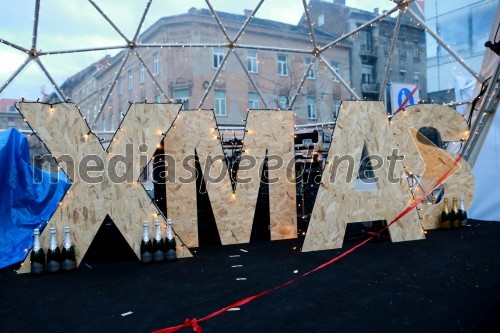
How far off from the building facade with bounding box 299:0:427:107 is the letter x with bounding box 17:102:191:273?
1434cm

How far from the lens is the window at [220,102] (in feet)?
42.3

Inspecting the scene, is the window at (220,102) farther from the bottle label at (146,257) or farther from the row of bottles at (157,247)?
the bottle label at (146,257)

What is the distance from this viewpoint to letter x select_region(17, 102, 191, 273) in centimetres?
516

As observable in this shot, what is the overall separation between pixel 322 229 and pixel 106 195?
336 centimetres

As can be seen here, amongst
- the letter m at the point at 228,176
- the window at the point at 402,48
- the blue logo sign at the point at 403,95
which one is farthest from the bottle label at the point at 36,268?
the window at the point at 402,48

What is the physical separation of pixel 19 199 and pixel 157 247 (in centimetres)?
282

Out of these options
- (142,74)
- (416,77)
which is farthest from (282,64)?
(416,77)

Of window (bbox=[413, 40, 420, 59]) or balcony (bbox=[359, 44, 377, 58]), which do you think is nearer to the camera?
balcony (bbox=[359, 44, 377, 58])

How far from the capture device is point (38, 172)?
6.91 m

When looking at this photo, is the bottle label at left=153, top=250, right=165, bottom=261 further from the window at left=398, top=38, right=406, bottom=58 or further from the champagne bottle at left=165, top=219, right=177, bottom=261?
the window at left=398, top=38, right=406, bottom=58

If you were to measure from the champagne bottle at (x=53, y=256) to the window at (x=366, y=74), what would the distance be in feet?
55.7

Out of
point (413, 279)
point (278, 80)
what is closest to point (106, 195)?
point (413, 279)

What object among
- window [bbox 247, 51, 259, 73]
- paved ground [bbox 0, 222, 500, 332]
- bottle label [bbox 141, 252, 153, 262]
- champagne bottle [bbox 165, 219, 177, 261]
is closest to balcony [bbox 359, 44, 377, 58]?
window [bbox 247, 51, 259, 73]

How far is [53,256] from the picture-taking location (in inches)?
192
